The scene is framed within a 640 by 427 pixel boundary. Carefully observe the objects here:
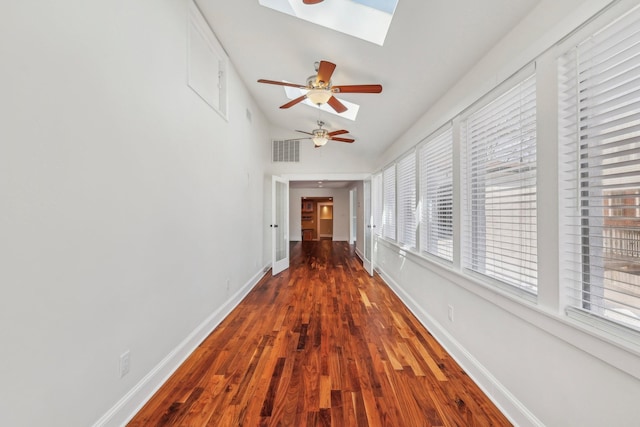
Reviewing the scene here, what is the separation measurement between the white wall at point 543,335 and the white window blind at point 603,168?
0.22ft

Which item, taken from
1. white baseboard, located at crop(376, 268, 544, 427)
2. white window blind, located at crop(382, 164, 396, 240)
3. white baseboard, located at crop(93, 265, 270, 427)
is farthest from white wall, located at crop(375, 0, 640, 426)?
white window blind, located at crop(382, 164, 396, 240)

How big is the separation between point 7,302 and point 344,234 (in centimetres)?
1079

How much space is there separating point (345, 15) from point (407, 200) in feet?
8.21

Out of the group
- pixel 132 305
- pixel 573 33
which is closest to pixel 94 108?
pixel 132 305

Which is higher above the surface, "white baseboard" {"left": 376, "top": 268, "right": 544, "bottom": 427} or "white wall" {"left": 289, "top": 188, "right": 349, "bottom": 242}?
"white wall" {"left": 289, "top": 188, "right": 349, "bottom": 242}

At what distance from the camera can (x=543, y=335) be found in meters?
1.45

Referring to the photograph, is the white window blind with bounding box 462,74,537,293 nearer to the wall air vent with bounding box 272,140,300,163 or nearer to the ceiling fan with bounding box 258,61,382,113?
the ceiling fan with bounding box 258,61,382,113

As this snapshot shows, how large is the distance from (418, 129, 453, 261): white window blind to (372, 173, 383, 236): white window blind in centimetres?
244

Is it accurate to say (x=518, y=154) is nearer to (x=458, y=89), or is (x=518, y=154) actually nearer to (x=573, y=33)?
(x=573, y=33)

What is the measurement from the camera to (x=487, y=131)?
2021mm

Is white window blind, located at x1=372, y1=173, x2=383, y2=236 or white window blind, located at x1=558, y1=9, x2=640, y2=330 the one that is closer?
white window blind, located at x1=558, y1=9, x2=640, y2=330

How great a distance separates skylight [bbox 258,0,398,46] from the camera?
89.5 inches

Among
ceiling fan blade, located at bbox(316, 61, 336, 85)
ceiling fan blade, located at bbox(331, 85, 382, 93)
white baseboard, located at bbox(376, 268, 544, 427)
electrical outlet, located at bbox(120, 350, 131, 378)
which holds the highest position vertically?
ceiling fan blade, located at bbox(316, 61, 336, 85)

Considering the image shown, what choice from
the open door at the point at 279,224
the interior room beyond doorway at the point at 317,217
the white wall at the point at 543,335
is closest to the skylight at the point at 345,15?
the white wall at the point at 543,335
